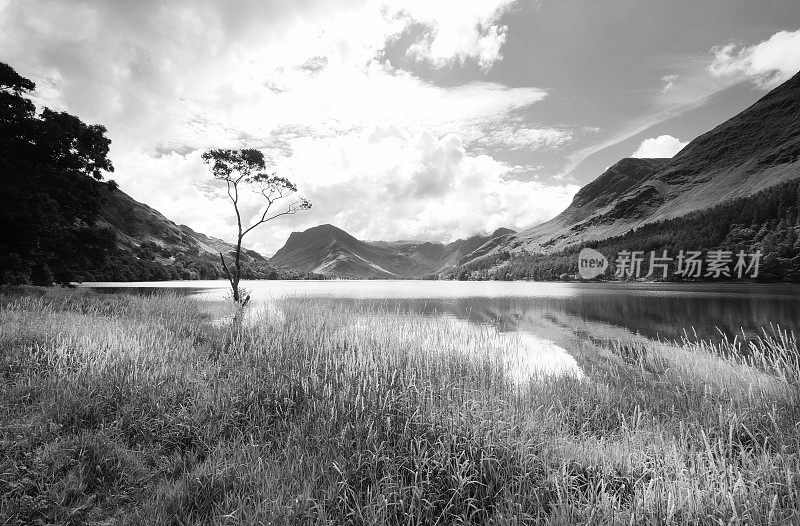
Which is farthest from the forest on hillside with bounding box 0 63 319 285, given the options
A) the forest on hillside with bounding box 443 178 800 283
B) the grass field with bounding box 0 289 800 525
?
the forest on hillside with bounding box 443 178 800 283

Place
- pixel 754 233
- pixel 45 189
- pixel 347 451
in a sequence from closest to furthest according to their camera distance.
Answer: pixel 347 451
pixel 45 189
pixel 754 233

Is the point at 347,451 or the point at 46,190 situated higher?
the point at 46,190

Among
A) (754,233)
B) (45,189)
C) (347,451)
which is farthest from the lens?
(754,233)

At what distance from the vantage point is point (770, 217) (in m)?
168

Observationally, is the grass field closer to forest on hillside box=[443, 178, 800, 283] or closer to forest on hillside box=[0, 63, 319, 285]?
forest on hillside box=[0, 63, 319, 285]

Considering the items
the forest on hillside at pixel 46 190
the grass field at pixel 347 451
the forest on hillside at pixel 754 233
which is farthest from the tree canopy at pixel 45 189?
the forest on hillside at pixel 754 233

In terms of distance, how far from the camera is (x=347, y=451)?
7027mm

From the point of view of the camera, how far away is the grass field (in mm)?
5262

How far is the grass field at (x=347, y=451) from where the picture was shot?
526 cm

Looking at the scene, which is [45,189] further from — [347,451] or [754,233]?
[754,233]

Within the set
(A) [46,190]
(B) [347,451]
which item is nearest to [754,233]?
(B) [347,451]

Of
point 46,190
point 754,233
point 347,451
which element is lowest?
point 347,451

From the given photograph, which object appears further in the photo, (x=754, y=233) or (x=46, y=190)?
(x=754, y=233)

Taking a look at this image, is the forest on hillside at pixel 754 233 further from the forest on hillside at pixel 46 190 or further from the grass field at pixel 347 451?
the forest on hillside at pixel 46 190
